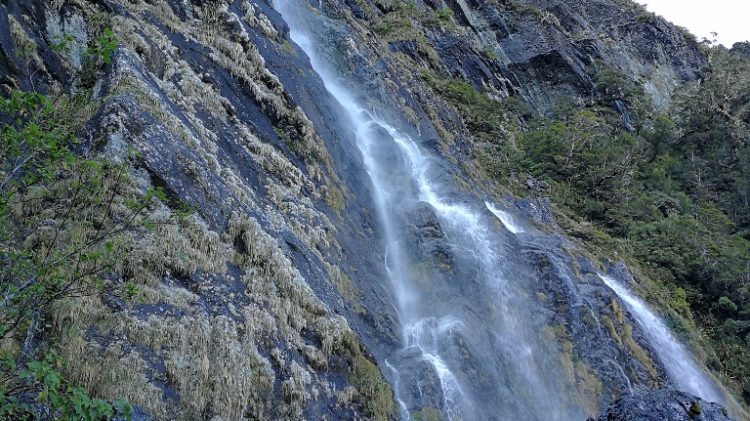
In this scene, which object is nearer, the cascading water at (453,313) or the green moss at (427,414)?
the green moss at (427,414)

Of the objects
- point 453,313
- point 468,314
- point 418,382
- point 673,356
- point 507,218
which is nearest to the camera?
point 418,382

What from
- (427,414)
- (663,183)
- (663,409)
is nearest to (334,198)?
(427,414)

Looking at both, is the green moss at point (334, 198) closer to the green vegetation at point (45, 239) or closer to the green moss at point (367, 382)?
the green moss at point (367, 382)

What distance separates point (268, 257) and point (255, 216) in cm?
106

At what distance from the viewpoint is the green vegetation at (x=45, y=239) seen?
4.08 meters

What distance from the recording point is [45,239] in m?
7.45

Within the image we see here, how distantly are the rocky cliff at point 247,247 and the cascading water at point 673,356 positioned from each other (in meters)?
1.31

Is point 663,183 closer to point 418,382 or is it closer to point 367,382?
point 418,382

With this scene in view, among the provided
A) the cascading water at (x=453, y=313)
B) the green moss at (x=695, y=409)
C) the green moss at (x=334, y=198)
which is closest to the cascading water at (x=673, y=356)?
the cascading water at (x=453, y=313)

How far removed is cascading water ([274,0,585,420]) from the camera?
1216 centimetres

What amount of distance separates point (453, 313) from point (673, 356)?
33.3ft

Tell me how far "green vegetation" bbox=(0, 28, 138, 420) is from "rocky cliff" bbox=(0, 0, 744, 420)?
392 mm

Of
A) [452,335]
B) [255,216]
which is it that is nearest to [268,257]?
[255,216]

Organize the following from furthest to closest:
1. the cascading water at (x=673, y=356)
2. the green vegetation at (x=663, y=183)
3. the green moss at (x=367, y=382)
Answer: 1. the green vegetation at (x=663, y=183)
2. the cascading water at (x=673, y=356)
3. the green moss at (x=367, y=382)
